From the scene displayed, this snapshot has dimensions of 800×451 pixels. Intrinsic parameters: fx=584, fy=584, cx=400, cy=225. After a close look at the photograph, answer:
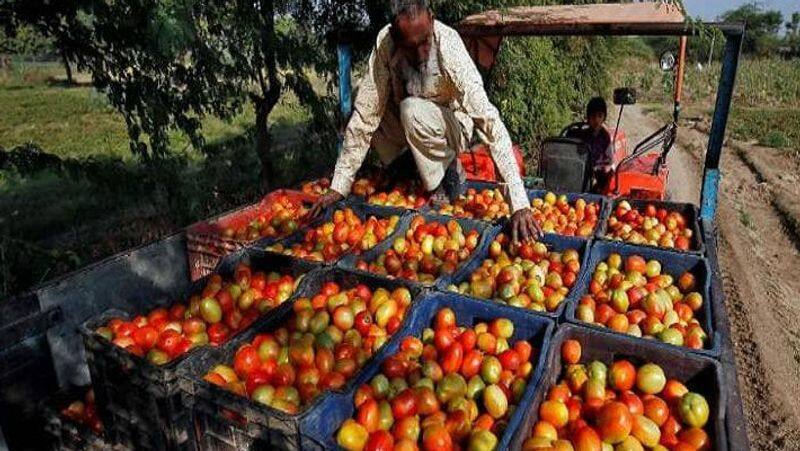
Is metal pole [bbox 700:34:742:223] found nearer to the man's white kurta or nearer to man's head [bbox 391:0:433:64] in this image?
the man's white kurta

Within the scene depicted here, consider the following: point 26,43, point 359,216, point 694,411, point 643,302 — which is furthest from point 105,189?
point 694,411

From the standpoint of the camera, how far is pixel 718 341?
99.7 inches

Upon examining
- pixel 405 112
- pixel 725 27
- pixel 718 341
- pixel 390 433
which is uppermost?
pixel 725 27

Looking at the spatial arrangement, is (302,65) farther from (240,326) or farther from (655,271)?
(655,271)

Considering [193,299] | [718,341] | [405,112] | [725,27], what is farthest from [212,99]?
[718,341]

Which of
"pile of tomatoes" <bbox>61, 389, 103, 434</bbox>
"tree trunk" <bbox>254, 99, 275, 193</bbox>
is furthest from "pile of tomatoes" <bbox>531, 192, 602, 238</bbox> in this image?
"tree trunk" <bbox>254, 99, 275, 193</bbox>

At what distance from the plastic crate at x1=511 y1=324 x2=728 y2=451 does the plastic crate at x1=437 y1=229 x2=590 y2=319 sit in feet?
0.77

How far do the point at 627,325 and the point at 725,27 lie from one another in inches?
82.0

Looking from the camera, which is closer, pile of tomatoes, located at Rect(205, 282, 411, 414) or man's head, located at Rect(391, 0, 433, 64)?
pile of tomatoes, located at Rect(205, 282, 411, 414)

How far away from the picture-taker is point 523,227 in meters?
3.61

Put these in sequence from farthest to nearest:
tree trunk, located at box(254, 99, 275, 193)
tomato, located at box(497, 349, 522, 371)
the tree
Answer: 1. the tree
2. tree trunk, located at box(254, 99, 275, 193)
3. tomato, located at box(497, 349, 522, 371)

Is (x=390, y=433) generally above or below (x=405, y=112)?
below

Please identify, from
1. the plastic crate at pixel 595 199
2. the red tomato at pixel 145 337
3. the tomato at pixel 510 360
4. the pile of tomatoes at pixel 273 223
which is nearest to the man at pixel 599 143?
the plastic crate at pixel 595 199

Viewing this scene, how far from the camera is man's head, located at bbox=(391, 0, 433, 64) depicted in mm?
3605
